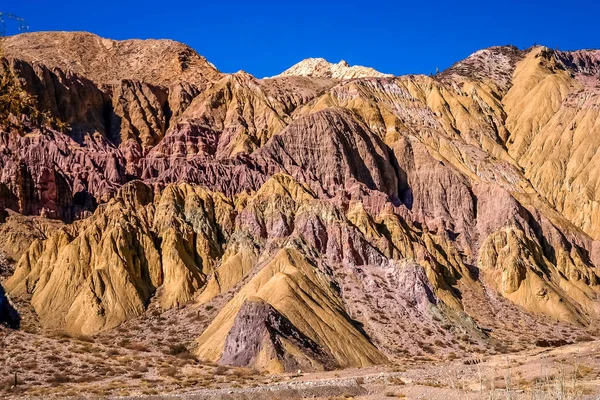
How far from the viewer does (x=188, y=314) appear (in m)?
71.1

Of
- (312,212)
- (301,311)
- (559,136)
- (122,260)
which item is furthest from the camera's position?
(559,136)

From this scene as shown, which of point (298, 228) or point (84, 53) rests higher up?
point (84, 53)

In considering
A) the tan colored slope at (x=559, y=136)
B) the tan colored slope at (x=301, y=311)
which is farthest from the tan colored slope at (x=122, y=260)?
the tan colored slope at (x=559, y=136)

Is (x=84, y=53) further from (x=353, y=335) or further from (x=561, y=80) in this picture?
(x=353, y=335)

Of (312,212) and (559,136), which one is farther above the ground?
(559,136)

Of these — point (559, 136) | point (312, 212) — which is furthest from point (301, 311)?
point (559, 136)

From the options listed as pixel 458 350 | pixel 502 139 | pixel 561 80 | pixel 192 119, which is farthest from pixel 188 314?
pixel 561 80

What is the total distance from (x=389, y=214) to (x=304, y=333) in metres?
32.9

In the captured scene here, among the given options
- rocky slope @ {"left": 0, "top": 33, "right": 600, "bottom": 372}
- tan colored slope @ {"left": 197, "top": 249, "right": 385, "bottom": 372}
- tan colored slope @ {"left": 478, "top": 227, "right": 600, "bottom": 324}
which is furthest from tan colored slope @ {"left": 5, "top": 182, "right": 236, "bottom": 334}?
tan colored slope @ {"left": 478, "top": 227, "right": 600, "bottom": 324}

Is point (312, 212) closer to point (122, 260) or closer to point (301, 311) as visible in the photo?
point (122, 260)

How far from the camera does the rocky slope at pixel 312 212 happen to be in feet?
225

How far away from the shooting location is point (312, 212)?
81750mm

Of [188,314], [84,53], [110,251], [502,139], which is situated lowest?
[188,314]

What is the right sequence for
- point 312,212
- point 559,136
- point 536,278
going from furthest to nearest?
point 559,136 → point 536,278 → point 312,212
